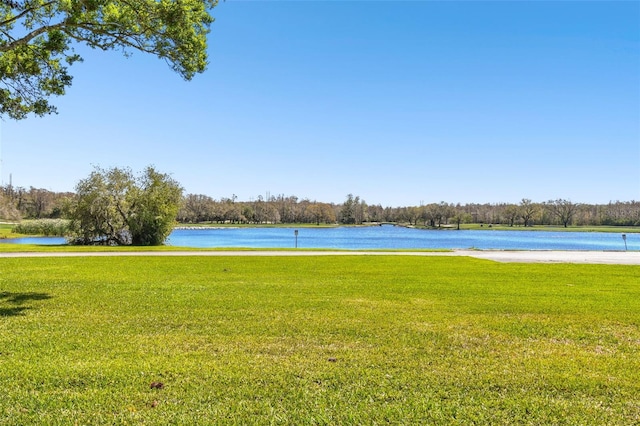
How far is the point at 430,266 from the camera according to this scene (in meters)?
15.6

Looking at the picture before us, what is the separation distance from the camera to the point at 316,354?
5.10 m

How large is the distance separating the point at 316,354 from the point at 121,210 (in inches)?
1327

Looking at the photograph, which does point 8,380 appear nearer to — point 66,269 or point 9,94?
point 9,94

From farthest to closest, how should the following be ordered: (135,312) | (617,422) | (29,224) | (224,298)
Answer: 1. (29,224)
2. (224,298)
3. (135,312)
4. (617,422)

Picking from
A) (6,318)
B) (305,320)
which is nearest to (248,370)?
(305,320)

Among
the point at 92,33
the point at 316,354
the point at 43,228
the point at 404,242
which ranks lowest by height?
the point at 404,242

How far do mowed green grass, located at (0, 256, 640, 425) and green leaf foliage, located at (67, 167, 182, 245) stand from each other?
962 inches

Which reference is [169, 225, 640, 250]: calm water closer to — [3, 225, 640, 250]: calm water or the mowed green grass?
[3, 225, 640, 250]: calm water

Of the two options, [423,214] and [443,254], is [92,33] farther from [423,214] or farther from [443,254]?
[423,214]

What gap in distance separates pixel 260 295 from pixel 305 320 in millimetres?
2540

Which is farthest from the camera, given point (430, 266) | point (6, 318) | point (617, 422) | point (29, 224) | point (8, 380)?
point (29, 224)

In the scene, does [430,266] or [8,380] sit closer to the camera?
[8,380]

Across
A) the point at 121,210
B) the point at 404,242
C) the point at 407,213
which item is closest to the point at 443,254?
the point at 121,210

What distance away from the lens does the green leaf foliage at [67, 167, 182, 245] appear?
33000mm
